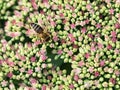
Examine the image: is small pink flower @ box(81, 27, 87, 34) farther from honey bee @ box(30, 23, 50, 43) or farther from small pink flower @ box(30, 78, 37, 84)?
small pink flower @ box(30, 78, 37, 84)

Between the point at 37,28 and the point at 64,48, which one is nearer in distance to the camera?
the point at 37,28

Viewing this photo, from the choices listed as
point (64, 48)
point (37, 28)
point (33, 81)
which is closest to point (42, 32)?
point (37, 28)

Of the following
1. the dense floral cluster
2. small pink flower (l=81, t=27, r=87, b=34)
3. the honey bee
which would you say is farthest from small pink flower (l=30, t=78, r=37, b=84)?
small pink flower (l=81, t=27, r=87, b=34)

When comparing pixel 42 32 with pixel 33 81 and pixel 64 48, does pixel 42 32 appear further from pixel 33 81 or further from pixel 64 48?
pixel 33 81

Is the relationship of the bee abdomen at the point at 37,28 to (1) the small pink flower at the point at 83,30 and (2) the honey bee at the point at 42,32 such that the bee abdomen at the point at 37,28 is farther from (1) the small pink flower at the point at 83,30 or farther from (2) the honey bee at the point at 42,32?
(1) the small pink flower at the point at 83,30

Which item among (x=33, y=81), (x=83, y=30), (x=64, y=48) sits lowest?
(x=33, y=81)
